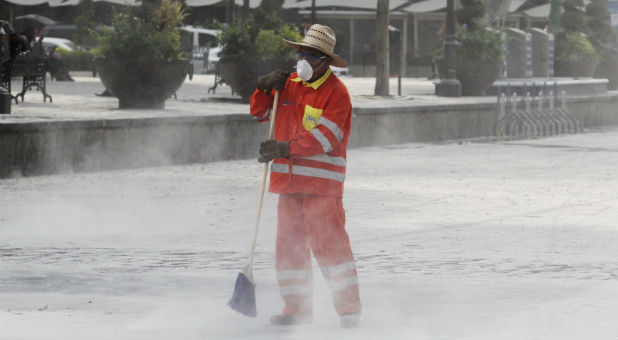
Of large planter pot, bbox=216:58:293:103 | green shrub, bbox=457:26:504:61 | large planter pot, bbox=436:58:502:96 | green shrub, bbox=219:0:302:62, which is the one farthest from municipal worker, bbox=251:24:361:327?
green shrub, bbox=457:26:504:61

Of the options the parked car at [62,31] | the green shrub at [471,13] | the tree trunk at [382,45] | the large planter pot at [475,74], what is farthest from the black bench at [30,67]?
the parked car at [62,31]

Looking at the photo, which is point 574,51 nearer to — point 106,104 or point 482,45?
point 482,45

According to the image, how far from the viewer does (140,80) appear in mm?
18422

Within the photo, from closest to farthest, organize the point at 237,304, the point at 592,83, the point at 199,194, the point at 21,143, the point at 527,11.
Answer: the point at 237,304 < the point at 199,194 < the point at 21,143 < the point at 592,83 < the point at 527,11

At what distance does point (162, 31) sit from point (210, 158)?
354cm

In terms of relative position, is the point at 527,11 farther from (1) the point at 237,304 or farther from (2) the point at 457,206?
(1) the point at 237,304

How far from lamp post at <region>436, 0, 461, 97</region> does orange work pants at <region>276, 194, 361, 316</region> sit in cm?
2025

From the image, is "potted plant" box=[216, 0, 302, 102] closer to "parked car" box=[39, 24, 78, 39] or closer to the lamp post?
the lamp post

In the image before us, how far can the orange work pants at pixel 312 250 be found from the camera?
252 inches

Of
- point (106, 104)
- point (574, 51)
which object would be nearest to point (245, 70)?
point (106, 104)

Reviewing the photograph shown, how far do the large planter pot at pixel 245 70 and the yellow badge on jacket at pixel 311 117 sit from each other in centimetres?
1507

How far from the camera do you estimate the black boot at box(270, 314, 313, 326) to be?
6.51 metres

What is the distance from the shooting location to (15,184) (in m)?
13.2

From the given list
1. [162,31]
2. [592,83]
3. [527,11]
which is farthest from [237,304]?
[527,11]
